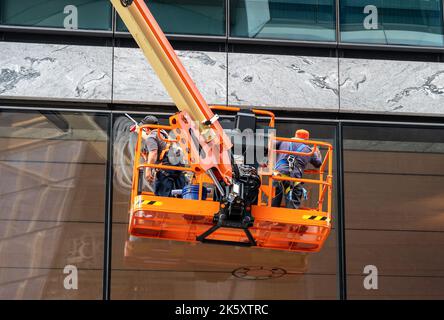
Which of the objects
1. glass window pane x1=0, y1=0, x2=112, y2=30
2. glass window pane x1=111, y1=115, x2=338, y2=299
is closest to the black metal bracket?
glass window pane x1=111, y1=115, x2=338, y2=299

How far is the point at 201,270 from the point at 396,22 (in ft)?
18.7

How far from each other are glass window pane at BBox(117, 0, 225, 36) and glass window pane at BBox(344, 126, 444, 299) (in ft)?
9.92

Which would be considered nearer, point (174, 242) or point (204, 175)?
point (204, 175)

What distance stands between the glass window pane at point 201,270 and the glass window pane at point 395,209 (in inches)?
33.4

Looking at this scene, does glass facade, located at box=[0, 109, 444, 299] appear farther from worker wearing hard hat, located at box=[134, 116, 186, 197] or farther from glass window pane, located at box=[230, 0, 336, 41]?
worker wearing hard hat, located at box=[134, 116, 186, 197]

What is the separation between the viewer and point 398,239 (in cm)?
1836

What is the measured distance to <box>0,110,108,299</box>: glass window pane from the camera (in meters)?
17.6

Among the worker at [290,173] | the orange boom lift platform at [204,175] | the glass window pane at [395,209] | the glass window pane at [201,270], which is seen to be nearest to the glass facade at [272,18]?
the glass window pane at [395,209]

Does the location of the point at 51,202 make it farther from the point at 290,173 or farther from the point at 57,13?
the point at 290,173

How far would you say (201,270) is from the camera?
1781 centimetres
